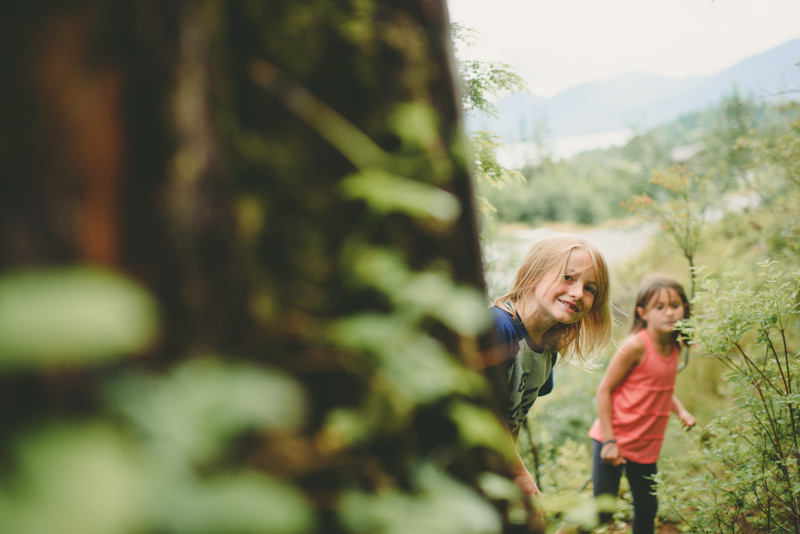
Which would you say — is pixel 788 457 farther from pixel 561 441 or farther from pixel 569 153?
pixel 569 153

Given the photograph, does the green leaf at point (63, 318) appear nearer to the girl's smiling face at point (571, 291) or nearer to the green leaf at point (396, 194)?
the green leaf at point (396, 194)

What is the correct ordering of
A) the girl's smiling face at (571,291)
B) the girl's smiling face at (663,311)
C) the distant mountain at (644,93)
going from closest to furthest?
the girl's smiling face at (571,291) → the girl's smiling face at (663,311) → the distant mountain at (644,93)

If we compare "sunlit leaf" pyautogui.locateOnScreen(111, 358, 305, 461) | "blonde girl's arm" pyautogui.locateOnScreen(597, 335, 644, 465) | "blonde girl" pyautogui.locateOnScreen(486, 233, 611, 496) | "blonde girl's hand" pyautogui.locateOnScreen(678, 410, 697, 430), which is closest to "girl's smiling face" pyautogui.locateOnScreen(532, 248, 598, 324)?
"blonde girl" pyautogui.locateOnScreen(486, 233, 611, 496)

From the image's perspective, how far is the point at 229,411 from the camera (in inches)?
16.6

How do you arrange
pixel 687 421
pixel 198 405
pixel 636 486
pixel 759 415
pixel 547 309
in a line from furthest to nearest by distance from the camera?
pixel 687 421
pixel 636 486
pixel 759 415
pixel 547 309
pixel 198 405

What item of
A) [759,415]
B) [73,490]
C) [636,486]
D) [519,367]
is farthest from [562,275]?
[73,490]

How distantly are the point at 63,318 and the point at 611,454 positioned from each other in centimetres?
377

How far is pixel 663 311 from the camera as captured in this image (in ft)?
10.7

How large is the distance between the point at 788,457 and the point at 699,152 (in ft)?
38.3

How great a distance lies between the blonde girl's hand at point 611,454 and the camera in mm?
3086

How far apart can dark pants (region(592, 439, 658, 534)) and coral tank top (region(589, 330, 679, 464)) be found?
11 cm

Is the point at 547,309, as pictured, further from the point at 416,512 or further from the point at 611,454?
the point at 416,512

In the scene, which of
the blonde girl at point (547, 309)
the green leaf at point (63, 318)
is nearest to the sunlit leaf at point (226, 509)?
the green leaf at point (63, 318)

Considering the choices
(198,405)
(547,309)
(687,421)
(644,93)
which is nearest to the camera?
(198,405)
